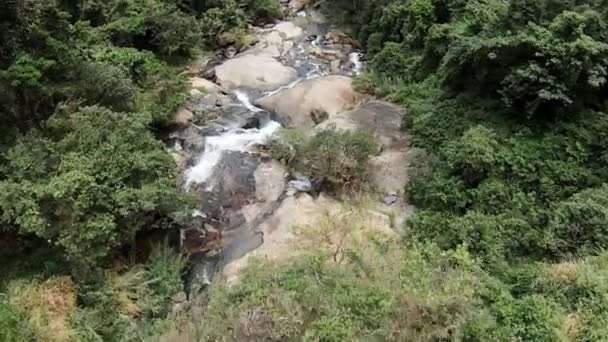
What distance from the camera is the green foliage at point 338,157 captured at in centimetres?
1345

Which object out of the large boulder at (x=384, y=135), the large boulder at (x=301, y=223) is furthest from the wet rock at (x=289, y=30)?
the large boulder at (x=301, y=223)

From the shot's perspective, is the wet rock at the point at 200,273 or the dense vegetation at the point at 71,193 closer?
the dense vegetation at the point at 71,193

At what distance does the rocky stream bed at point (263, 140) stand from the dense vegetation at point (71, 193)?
1.43 metres

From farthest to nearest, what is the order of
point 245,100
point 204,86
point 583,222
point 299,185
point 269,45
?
point 269,45 → point 204,86 → point 245,100 → point 299,185 → point 583,222

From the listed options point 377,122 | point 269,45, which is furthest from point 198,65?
point 377,122

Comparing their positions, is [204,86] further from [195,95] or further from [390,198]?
[390,198]

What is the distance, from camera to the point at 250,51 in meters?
22.3

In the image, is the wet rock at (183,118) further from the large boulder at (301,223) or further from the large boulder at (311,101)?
the large boulder at (301,223)

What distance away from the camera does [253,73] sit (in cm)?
2016

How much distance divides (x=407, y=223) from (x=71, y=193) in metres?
7.22

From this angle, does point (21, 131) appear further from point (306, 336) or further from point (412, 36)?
point (412, 36)

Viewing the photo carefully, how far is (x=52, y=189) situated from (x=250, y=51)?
1385 centimetres

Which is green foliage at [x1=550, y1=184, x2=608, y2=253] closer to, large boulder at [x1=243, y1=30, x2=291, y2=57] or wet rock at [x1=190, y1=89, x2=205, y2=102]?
wet rock at [x1=190, y1=89, x2=205, y2=102]

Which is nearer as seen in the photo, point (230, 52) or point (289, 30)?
point (230, 52)
